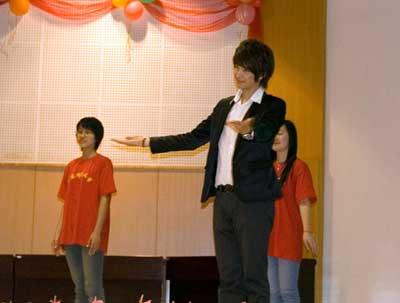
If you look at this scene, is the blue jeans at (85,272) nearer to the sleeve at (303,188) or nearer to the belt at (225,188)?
the sleeve at (303,188)

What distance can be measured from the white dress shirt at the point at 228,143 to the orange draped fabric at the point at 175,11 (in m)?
2.50

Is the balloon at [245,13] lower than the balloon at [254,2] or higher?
lower

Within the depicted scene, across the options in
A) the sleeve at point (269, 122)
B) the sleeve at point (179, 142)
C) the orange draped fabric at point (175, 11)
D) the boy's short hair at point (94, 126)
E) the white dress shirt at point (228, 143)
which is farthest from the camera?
the orange draped fabric at point (175, 11)

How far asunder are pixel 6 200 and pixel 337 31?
9.51 feet

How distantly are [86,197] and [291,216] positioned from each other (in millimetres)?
1222

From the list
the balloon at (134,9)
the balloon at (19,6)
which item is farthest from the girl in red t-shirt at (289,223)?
the balloon at (19,6)

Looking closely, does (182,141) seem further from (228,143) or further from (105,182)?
(105,182)

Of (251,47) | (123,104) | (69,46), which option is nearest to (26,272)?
(123,104)

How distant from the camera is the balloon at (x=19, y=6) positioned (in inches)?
195

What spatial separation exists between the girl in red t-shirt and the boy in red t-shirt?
1.01m

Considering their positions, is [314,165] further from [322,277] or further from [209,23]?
[209,23]

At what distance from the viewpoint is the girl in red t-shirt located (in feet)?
11.5

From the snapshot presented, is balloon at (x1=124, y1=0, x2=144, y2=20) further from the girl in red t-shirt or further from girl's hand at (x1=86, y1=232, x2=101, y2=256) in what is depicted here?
girl's hand at (x1=86, y1=232, x2=101, y2=256)

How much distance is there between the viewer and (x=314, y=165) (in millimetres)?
4906
